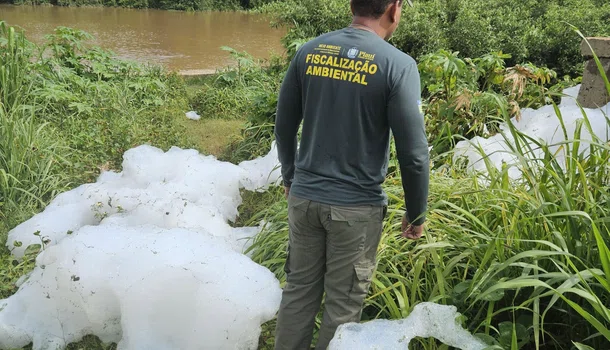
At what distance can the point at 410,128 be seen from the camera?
6.26ft

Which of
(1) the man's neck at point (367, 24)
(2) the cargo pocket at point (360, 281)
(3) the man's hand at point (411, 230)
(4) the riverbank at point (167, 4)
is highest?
(1) the man's neck at point (367, 24)

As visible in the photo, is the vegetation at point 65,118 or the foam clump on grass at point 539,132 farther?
the vegetation at point 65,118

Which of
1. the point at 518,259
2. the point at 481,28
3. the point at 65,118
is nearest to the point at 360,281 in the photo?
the point at 518,259

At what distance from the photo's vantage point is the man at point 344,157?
192 cm

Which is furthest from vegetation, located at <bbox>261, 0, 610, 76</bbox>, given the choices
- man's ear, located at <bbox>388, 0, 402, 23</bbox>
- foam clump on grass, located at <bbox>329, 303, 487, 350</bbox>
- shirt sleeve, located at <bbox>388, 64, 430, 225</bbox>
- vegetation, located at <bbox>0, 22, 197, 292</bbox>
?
foam clump on grass, located at <bbox>329, 303, 487, 350</bbox>

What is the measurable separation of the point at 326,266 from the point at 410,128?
0.69m

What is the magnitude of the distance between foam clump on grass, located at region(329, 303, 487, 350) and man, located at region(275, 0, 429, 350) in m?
0.11

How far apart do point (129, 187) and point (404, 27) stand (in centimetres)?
411

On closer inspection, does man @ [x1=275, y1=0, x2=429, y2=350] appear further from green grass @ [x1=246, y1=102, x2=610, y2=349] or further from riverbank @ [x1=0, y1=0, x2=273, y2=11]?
riverbank @ [x1=0, y1=0, x2=273, y2=11]

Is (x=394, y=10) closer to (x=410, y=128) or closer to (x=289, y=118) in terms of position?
(x=410, y=128)

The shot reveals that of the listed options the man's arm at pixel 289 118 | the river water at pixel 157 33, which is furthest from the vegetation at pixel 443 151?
the river water at pixel 157 33

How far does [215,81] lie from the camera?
7.11 meters

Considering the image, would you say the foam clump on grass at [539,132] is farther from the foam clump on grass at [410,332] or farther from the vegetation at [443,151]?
the foam clump on grass at [410,332]

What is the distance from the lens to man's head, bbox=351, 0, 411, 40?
1942mm
